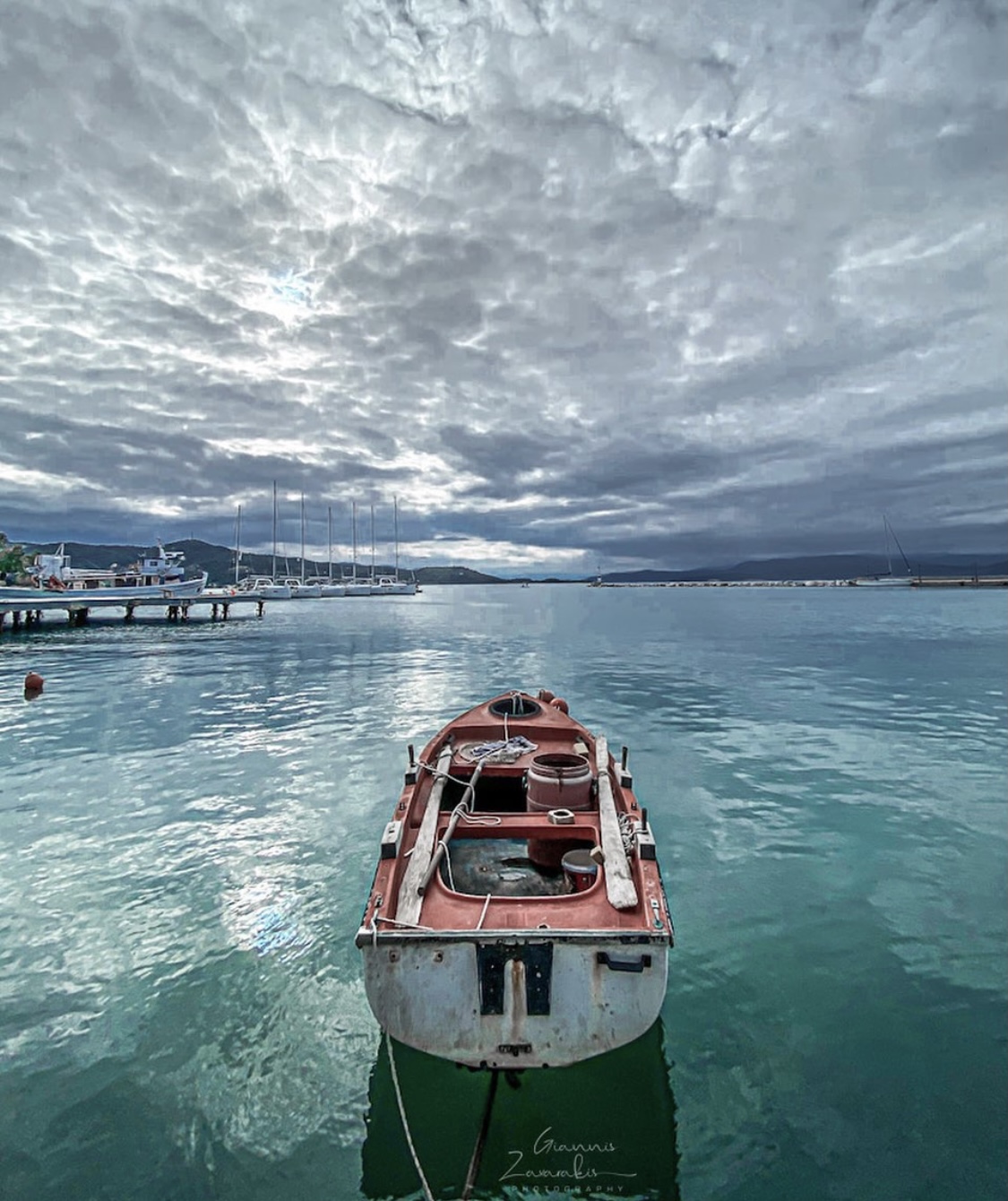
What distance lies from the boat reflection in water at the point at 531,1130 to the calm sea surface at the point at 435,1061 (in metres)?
0.02

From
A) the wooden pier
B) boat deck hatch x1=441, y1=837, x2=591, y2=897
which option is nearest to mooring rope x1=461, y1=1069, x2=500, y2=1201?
boat deck hatch x1=441, y1=837, x2=591, y2=897

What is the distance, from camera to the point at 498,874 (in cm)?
833

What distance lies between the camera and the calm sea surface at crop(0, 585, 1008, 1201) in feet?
17.5

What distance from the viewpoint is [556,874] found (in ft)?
27.0

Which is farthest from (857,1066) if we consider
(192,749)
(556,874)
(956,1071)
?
(192,749)

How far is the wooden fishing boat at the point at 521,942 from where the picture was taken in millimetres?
5066

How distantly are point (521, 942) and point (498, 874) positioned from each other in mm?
3397

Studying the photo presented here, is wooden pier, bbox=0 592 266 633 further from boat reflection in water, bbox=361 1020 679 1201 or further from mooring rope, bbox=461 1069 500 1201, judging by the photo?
mooring rope, bbox=461 1069 500 1201

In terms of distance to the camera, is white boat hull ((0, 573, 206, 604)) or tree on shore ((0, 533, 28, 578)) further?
tree on shore ((0, 533, 28, 578))

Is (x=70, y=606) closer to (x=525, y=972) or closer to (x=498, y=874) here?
(x=498, y=874)

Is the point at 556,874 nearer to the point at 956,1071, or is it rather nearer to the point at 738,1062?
the point at 738,1062

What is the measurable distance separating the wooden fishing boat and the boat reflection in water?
3.14ft

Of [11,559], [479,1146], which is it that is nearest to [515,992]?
[479,1146]

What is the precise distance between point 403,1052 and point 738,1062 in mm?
3861
